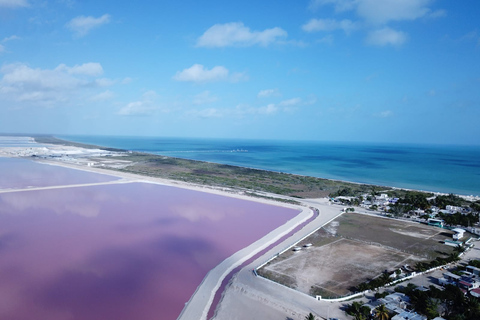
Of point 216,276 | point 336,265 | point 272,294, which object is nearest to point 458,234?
point 336,265

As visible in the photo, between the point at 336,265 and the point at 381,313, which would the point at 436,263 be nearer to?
the point at 336,265

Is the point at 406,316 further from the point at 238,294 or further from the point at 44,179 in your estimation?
the point at 44,179

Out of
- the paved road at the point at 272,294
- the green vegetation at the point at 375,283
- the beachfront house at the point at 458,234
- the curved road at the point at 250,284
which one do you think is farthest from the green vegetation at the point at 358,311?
the beachfront house at the point at 458,234

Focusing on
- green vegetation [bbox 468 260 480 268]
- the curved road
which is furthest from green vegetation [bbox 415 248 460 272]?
the curved road

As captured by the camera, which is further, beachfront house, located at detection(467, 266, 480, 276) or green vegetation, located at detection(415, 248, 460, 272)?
green vegetation, located at detection(415, 248, 460, 272)

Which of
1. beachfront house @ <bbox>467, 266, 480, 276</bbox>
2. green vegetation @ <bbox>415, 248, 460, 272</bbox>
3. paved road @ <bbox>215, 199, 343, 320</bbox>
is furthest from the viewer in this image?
green vegetation @ <bbox>415, 248, 460, 272</bbox>

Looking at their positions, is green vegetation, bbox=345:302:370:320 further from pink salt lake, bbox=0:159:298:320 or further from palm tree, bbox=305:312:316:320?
pink salt lake, bbox=0:159:298:320

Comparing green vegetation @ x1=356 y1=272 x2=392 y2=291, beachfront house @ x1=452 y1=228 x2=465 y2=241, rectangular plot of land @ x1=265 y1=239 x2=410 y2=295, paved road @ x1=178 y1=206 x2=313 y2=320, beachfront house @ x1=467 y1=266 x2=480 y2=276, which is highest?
beachfront house @ x1=452 y1=228 x2=465 y2=241

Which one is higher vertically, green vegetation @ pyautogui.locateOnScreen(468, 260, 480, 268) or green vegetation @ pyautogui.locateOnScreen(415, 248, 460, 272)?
green vegetation @ pyautogui.locateOnScreen(468, 260, 480, 268)
